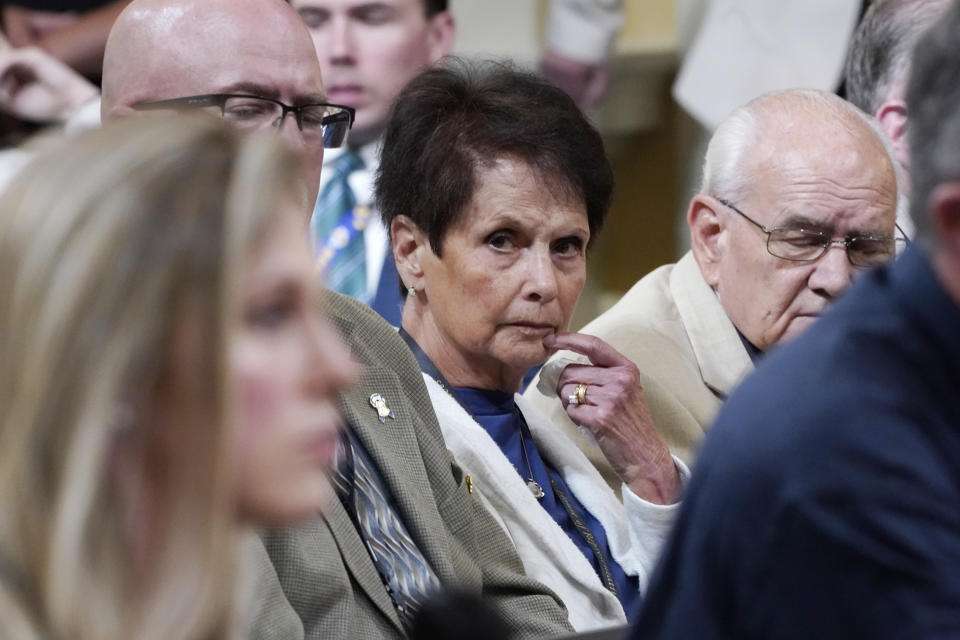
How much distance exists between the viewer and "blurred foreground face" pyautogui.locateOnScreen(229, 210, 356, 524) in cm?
108

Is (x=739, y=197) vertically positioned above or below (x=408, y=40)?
above

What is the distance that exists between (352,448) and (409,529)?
145 millimetres

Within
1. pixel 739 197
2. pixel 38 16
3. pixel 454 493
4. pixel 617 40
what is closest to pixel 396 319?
pixel 739 197

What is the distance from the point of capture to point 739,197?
3.10m

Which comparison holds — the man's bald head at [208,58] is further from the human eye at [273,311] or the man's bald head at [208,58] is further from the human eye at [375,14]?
the human eye at [375,14]

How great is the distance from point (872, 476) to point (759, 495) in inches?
3.4

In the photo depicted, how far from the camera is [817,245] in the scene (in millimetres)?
3043

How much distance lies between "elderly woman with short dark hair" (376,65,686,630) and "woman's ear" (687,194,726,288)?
1.38 ft

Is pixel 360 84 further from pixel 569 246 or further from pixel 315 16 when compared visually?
pixel 569 246

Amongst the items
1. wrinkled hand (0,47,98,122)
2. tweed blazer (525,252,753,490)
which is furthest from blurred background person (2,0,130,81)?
tweed blazer (525,252,753,490)

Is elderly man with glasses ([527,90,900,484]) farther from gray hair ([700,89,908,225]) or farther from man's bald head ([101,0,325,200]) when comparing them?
man's bald head ([101,0,325,200])

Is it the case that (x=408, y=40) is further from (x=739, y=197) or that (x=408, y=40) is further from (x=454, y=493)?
(x=454, y=493)

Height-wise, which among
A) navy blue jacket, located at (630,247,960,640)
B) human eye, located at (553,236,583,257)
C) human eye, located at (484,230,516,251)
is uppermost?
navy blue jacket, located at (630,247,960,640)

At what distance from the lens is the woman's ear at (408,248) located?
2.77 meters
